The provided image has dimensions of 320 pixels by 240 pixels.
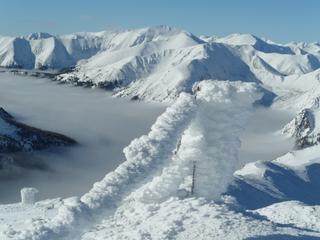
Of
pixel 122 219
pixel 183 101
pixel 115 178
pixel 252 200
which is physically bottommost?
pixel 252 200

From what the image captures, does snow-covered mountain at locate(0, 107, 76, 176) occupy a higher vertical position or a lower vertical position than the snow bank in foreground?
higher

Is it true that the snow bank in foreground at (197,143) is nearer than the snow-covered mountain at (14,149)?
Yes

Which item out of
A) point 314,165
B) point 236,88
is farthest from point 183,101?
point 314,165

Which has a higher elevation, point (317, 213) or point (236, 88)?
point (236, 88)

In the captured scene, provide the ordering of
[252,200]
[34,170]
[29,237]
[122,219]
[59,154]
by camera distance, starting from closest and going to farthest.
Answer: [29,237] → [122,219] → [252,200] → [34,170] → [59,154]

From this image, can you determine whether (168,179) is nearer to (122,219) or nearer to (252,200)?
(122,219)

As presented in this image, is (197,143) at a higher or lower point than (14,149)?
lower

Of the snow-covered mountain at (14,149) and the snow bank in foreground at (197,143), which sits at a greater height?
the snow-covered mountain at (14,149)

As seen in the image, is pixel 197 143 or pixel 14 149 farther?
pixel 14 149
